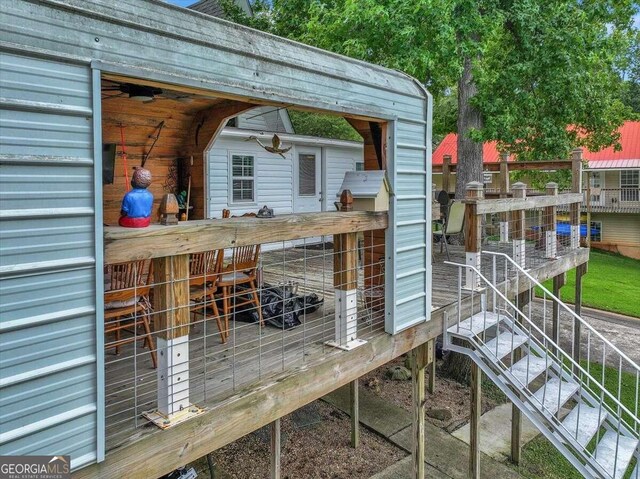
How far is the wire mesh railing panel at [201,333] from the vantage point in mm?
2502

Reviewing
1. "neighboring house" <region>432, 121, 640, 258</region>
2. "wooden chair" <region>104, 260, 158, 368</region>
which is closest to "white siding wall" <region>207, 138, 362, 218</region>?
"wooden chair" <region>104, 260, 158, 368</region>

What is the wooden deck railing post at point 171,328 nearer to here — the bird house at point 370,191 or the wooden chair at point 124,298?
the wooden chair at point 124,298

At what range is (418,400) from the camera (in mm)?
4684

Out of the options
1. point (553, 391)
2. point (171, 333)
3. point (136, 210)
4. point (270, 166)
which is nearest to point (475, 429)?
point (553, 391)

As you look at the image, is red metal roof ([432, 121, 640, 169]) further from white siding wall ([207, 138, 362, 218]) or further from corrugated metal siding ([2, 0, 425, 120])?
corrugated metal siding ([2, 0, 425, 120])

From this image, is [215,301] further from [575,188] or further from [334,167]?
[334,167]

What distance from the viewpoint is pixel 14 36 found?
72.4 inches

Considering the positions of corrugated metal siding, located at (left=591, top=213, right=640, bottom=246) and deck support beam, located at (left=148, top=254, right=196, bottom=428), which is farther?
corrugated metal siding, located at (left=591, top=213, right=640, bottom=246)

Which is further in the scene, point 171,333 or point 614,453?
point 614,453

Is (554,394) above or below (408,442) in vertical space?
above

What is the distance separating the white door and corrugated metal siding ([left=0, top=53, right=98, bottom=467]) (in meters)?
8.95

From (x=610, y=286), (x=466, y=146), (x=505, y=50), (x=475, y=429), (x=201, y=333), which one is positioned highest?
(x=505, y=50)

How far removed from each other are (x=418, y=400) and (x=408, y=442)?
226 cm

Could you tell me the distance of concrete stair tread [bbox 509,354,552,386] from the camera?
14.4ft
